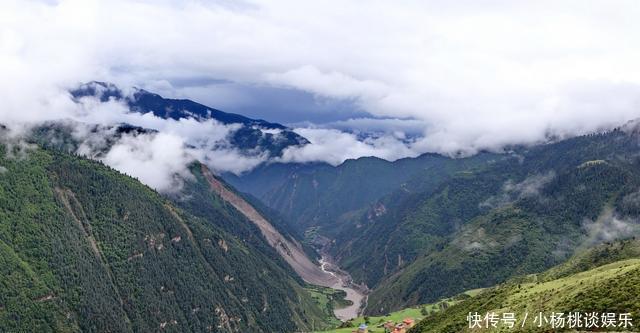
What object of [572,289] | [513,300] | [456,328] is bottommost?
[456,328]

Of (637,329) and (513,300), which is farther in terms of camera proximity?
(513,300)

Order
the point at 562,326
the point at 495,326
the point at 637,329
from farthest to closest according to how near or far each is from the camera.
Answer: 1. the point at 495,326
2. the point at 562,326
3. the point at 637,329

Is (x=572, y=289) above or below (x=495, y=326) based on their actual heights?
above

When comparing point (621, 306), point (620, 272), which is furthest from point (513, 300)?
point (621, 306)

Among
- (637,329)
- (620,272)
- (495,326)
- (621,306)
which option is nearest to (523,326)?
(495,326)

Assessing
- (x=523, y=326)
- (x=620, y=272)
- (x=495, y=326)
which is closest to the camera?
(x=523, y=326)

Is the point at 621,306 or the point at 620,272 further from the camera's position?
the point at 620,272

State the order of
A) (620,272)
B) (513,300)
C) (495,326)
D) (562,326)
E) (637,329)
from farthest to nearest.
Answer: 1. (513,300)
2. (620,272)
3. (495,326)
4. (562,326)
5. (637,329)

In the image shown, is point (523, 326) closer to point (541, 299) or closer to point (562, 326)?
point (562, 326)

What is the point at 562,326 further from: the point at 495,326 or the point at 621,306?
the point at 495,326

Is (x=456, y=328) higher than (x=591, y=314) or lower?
lower
